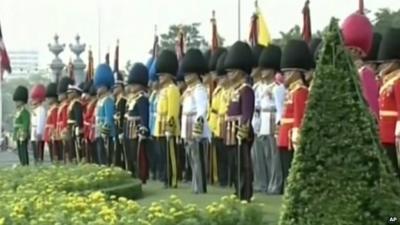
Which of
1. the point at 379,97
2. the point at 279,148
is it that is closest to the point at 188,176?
the point at 279,148

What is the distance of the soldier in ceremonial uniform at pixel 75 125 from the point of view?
18.3 meters

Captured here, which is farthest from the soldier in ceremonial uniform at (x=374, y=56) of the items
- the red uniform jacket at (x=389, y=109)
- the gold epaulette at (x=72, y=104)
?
the gold epaulette at (x=72, y=104)

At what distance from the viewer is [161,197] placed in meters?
12.4

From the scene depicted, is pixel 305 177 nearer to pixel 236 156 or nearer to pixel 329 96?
pixel 329 96

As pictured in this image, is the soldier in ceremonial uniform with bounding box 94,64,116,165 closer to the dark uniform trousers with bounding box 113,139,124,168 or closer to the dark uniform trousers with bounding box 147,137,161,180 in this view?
the dark uniform trousers with bounding box 113,139,124,168

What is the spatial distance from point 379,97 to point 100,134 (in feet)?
27.3

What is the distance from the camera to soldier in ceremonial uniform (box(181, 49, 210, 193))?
498 inches

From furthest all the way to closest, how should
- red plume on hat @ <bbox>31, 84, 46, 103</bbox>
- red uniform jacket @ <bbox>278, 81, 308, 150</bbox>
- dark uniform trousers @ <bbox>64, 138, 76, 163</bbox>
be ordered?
red plume on hat @ <bbox>31, 84, 46, 103</bbox> → dark uniform trousers @ <bbox>64, 138, 76, 163</bbox> → red uniform jacket @ <bbox>278, 81, 308, 150</bbox>

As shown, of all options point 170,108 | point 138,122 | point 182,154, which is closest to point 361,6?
point 170,108

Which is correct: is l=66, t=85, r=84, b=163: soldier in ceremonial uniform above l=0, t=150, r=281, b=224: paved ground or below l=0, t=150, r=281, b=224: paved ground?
above

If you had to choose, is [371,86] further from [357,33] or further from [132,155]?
[132,155]

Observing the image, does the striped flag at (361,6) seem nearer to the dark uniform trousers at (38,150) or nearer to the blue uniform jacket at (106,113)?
the blue uniform jacket at (106,113)

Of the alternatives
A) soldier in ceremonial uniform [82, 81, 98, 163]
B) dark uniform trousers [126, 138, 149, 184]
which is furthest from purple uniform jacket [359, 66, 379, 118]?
soldier in ceremonial uniform [82, 81, 98, 163]

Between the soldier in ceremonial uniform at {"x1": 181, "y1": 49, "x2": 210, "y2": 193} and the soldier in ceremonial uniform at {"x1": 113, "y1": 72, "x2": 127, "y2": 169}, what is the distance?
2622mm
